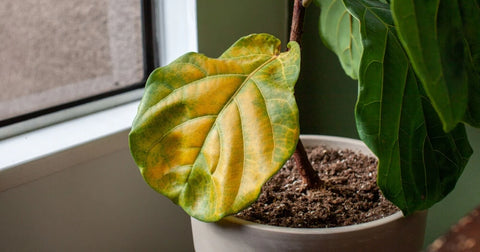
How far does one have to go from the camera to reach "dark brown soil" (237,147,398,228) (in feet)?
2.74

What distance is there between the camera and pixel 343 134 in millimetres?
1413

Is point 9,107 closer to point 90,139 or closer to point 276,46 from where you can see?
point 90,139

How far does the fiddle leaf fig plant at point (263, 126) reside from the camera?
73cm

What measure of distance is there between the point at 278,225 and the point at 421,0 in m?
0.38

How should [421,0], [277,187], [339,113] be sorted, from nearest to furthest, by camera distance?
1. [421,0]
2. [277,187]
3. [339,113]

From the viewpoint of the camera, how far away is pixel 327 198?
0.89 meters

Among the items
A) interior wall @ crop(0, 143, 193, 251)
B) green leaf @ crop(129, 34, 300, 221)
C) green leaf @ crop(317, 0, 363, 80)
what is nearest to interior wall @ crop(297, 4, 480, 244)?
green leaf @ crop(317, 0, 363, 80)

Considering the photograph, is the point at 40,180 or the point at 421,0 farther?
the point at 40,180

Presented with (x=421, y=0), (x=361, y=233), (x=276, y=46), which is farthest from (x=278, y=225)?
(x=421, y=0)

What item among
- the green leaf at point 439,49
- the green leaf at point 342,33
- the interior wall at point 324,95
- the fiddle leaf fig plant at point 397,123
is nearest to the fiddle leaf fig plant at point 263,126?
the fiddle leaf fig plant at point 397,123

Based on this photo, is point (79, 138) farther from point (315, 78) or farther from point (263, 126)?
point (315, 78)

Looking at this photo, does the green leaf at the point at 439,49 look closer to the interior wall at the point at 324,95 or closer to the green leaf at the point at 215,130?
the green leaf at the point at 215,130

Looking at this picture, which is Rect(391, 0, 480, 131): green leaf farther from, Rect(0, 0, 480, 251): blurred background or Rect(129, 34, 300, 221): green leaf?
Rect(0, 0, 480, 251): blurred background

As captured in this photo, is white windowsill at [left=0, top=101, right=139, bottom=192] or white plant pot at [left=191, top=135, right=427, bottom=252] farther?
white windowsill at [left=0, top=101, right=139, bottom=192]
